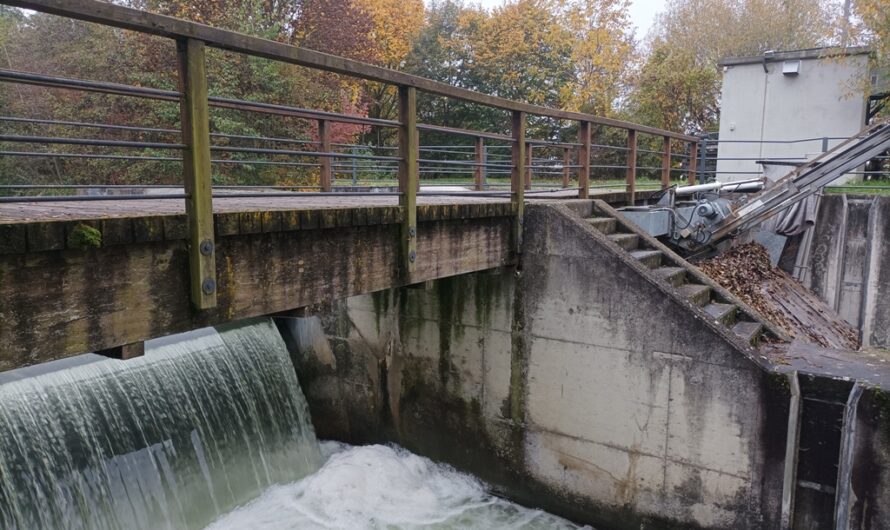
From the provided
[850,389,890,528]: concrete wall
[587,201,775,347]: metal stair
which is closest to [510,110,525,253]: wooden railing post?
[587,201,775,347]: metal stair

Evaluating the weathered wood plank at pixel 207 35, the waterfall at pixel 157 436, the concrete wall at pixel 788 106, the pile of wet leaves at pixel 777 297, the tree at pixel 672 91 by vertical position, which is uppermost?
the tree at pixel 672 91

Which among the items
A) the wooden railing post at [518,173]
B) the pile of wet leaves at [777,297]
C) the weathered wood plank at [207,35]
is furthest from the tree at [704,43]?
the weathered wood plank at [207,35]

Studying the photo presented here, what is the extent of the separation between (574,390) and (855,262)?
7301 mm

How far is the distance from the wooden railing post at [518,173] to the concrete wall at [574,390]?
165mm

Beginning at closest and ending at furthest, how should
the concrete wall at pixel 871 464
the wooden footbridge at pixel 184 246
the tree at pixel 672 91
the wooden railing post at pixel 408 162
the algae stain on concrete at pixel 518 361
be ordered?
the wooden footbridge at pixel 184 246 < the wooden railing post at pixel 408 162 < the concrete wall at pixel 871 464 < the algae stain on concrete at pixel 518 361 < the tree at pixel 672 91

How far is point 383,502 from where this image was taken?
739 cm

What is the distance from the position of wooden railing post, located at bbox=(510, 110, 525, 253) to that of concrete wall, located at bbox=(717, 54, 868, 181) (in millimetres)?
12173

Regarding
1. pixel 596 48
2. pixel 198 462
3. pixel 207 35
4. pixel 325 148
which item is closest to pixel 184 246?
pixel 207 35

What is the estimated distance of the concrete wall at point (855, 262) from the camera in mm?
10828

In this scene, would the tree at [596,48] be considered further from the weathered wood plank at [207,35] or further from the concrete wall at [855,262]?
the weathered wood plank at [207,35]

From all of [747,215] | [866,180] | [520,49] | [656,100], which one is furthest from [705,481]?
[520,49]

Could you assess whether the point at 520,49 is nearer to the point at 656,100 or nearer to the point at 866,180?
the point at 656,100

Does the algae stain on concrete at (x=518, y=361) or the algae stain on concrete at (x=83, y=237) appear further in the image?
the algae stain on concrete at (x=518, y=361)

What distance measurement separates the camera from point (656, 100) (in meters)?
26.1
